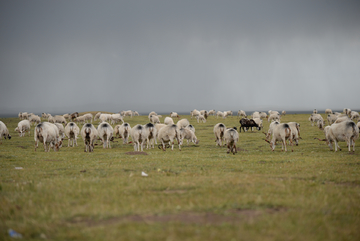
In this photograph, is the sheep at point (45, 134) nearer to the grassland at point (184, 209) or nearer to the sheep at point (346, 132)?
the grassland at point (184, 209)

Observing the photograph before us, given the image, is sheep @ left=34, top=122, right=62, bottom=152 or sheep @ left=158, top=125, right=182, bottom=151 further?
sheep @ left=158, top=125, right=182, bottom=151

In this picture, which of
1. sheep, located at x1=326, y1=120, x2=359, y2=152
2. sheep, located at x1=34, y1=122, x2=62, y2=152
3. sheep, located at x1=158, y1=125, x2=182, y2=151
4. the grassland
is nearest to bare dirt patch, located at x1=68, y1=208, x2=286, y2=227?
the grassland

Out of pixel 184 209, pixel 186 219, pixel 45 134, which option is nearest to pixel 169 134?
pixel 45 134

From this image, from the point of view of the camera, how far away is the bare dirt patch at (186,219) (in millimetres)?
6137

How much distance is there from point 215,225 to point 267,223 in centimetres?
127

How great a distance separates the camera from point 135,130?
25594 mm

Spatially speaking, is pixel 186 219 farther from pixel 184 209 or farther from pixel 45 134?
pixel 45 134

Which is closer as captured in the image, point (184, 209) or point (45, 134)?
point (184, 209)

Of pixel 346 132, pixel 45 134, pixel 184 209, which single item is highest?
pixel 45 134

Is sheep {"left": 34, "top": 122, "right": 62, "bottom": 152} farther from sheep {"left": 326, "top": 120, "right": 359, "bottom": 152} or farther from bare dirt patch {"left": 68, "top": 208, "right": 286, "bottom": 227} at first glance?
sheep {"left": 326, "top": 120, "right": 359, "bottom": 152}

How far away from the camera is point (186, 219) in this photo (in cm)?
630

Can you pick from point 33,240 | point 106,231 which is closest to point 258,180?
point 106,231

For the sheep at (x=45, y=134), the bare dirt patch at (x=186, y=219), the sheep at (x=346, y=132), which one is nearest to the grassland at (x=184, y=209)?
the bare dirt patch at (x=186, y=219)

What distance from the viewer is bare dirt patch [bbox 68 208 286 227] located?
20.1 feet
